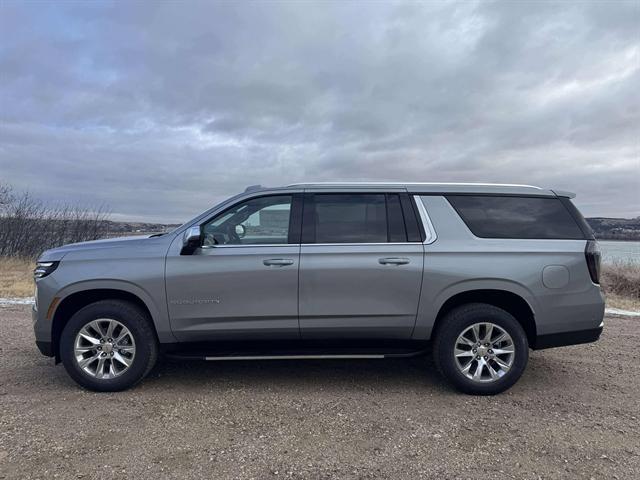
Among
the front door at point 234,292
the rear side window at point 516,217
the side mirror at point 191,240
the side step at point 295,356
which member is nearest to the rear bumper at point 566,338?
the rear side window at point 516,217

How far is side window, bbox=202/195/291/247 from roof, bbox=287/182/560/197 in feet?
0.87

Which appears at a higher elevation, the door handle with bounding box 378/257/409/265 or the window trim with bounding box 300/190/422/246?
the window trim with bounding box 300/190/422/246

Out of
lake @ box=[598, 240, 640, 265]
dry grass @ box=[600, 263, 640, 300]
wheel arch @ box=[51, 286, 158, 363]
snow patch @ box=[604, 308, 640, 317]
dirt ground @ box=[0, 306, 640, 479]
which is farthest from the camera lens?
lake @ box=[598, 240, 640, 265]

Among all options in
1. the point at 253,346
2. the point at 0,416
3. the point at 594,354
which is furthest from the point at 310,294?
the point at 594,354

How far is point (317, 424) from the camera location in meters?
3.69

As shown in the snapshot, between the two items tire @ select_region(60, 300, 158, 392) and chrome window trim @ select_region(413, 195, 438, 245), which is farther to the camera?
chrome window trim @ select_region(413, 195, 438, 245)

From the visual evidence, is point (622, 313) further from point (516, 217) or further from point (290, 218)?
point (290, 218)

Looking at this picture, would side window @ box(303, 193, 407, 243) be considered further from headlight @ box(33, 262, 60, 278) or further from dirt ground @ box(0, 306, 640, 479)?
headlight @ box(33, 262, 60, 278)

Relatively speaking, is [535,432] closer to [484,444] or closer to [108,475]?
[484,444]

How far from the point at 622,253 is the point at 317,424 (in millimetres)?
16577

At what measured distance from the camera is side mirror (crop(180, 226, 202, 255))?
4242 mm

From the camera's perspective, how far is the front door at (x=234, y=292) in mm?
4297

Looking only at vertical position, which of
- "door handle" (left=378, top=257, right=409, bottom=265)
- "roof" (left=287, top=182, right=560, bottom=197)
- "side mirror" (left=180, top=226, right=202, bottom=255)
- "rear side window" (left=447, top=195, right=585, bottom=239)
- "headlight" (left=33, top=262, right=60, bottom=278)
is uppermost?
"roof" (left=287, top=182, right=560, bottom=197)

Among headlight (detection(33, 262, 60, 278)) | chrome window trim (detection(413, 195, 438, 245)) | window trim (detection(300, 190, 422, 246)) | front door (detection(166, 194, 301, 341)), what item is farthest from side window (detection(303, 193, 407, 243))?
headlight (detection(33, 262, 60, 278))
